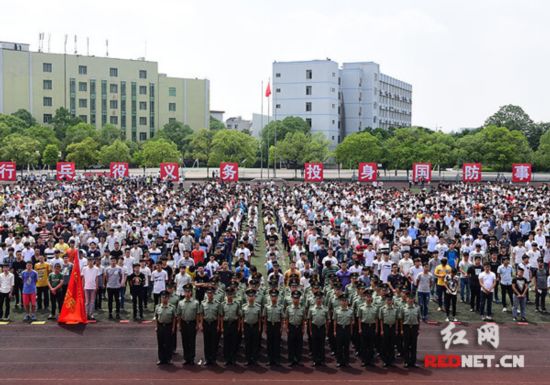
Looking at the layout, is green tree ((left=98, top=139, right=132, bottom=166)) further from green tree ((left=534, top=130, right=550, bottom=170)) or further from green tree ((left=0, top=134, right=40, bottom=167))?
green tree ((left=534, top=130, right=550, bottom=170))

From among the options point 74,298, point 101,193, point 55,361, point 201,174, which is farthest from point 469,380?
point 201,174

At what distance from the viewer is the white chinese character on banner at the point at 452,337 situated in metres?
11.5

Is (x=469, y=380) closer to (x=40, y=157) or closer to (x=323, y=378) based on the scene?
(x=323, y=378)

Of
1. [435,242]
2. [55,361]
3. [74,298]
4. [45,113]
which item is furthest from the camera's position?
[45,113]

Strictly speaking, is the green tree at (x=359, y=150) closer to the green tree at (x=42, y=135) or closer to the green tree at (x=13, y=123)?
the green tree at (x=42, y=135)

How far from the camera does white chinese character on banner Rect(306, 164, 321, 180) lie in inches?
1502

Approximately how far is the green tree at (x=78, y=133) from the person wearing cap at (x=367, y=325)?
62.7m

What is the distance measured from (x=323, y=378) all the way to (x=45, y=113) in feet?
265

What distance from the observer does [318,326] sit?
1005 centimetres

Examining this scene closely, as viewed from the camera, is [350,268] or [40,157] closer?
[350,268]

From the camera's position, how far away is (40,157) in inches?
2566

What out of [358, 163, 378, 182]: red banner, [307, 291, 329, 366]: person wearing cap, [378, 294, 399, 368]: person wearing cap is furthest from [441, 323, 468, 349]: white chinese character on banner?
[358, 163, 378, 182]: red banner

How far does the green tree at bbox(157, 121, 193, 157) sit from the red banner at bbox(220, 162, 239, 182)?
38.2 meters

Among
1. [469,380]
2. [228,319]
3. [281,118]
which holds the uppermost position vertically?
[281,118]
